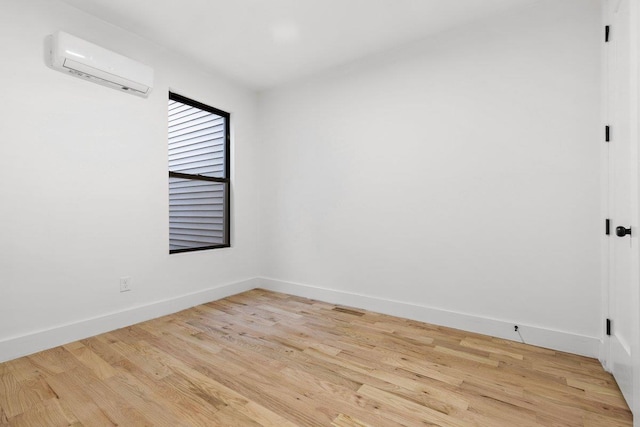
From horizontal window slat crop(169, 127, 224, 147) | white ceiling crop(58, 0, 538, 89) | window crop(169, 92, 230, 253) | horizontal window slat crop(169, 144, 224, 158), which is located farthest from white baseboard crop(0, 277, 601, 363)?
white ceiling crop(58, 0, 538, 89)

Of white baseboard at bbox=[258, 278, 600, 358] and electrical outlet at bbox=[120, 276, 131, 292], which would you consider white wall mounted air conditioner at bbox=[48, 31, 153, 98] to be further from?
white baseboard at bbox=[258, 278, 600, 358]

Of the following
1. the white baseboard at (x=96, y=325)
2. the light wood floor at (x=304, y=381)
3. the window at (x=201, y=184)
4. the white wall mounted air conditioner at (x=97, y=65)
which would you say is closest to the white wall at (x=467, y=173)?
the light wood floor at (x=304, y=381)

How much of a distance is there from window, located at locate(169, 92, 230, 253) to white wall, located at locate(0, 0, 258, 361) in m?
0.55

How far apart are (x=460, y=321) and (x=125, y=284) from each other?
299cm

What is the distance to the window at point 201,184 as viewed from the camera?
12.5 feet

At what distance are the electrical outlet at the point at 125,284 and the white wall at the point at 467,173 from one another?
1769 mm

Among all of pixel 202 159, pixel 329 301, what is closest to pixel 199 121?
pixel 202 159

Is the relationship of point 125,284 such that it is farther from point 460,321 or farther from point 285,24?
point 460,321

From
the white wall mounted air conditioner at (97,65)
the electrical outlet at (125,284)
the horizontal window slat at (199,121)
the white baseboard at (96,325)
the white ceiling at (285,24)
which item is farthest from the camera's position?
the horizontal window slat at (199,121)

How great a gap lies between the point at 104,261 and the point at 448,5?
3525 millimetres

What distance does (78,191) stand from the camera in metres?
2.48

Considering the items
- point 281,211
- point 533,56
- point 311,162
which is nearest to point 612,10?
point 533,56

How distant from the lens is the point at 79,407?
1.62 m

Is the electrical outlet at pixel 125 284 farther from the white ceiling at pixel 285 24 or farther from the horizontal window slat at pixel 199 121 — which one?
the white ceiling at pixel 285 24
